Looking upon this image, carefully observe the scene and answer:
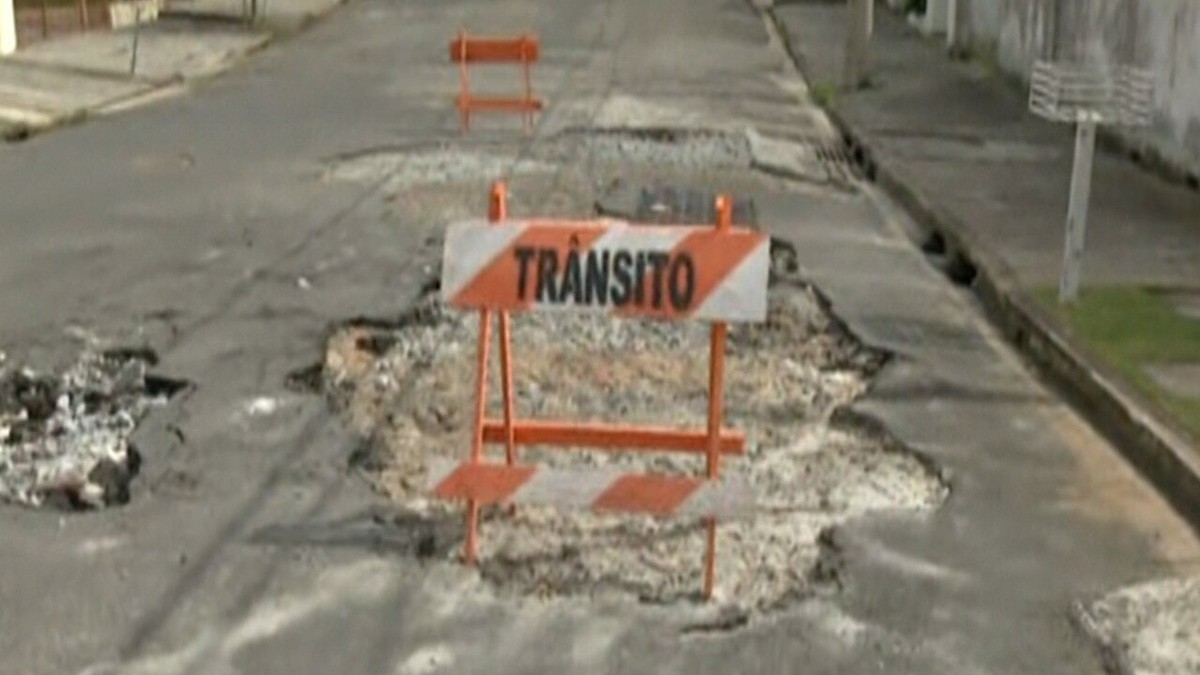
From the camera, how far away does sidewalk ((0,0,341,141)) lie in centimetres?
1844

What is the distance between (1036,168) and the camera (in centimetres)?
1446

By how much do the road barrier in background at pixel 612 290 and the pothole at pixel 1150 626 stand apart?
131 centimetres

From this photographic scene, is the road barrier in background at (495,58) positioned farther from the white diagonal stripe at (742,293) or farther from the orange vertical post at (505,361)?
the white diagonal stripe at (742,293)

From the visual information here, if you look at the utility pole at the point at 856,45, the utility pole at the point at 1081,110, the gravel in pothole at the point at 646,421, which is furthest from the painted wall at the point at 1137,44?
the gravel in pothole at the point at 646,421

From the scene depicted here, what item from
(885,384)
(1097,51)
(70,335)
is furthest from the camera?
(1097,51)

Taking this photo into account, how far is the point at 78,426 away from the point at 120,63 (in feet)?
53.9

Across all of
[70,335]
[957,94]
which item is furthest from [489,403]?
[957,94]

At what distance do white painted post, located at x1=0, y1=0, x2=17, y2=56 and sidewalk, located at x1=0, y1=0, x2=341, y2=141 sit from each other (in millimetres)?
159

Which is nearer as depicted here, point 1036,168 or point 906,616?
point 906,616

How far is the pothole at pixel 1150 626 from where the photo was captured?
5.20 meters

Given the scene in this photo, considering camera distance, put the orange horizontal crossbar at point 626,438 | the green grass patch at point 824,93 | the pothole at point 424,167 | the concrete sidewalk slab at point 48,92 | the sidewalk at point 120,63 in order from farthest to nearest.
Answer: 1. the green grass patch at point 824,93
2. the sidewalk at point 120,63
3. the concrete sidewalk slab at point 48,92
4. the pothole at point 424,167
5. the orange horizontal crossbar at point 626,438

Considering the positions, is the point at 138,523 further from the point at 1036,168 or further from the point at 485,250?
the point at 1036,168

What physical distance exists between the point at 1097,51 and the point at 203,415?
11713 mm

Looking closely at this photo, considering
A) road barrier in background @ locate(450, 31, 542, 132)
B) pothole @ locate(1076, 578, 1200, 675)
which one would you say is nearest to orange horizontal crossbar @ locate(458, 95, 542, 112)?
road barrier in background @ locate(450, 31, 542, 132)
